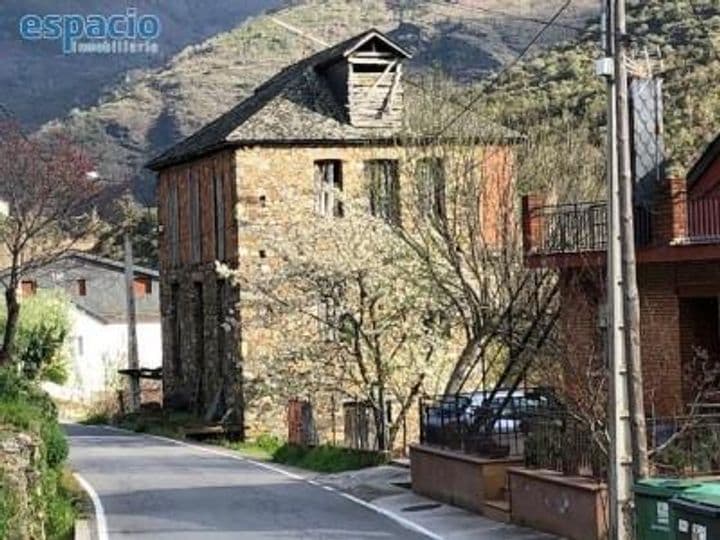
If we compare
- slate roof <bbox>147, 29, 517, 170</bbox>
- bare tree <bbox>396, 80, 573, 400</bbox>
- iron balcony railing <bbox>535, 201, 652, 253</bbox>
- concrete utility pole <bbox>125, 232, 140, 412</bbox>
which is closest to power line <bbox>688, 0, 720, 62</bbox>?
slate roof <bbox>147, 29, 517, 170</bbox>

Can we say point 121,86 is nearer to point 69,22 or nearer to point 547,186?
point 69,22

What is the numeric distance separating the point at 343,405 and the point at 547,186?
8395 mm

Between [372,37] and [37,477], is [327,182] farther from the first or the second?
[37,477]

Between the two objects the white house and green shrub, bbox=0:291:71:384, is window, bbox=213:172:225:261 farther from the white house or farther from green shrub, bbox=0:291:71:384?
the white house

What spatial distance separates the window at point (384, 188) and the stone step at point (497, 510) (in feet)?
54.4

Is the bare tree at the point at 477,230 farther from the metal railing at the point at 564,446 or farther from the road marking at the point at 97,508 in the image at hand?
the road marking at the point at 97,508

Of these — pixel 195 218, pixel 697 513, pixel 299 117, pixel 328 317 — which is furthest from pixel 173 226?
pixel 697 513

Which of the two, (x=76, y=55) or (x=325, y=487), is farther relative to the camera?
(x=76, y=55)

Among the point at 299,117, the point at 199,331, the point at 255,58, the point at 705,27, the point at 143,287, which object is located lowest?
the point at 199,331

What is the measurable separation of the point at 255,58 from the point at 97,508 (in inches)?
4463

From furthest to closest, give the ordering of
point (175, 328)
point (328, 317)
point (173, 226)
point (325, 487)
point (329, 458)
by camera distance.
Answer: point (175, 328), point (173, 226), point (328, 317), point (329, 458), point (325, 487)

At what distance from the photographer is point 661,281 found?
25.3 meters

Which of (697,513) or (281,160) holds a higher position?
(281,160)

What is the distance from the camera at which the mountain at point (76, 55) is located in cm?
15350
